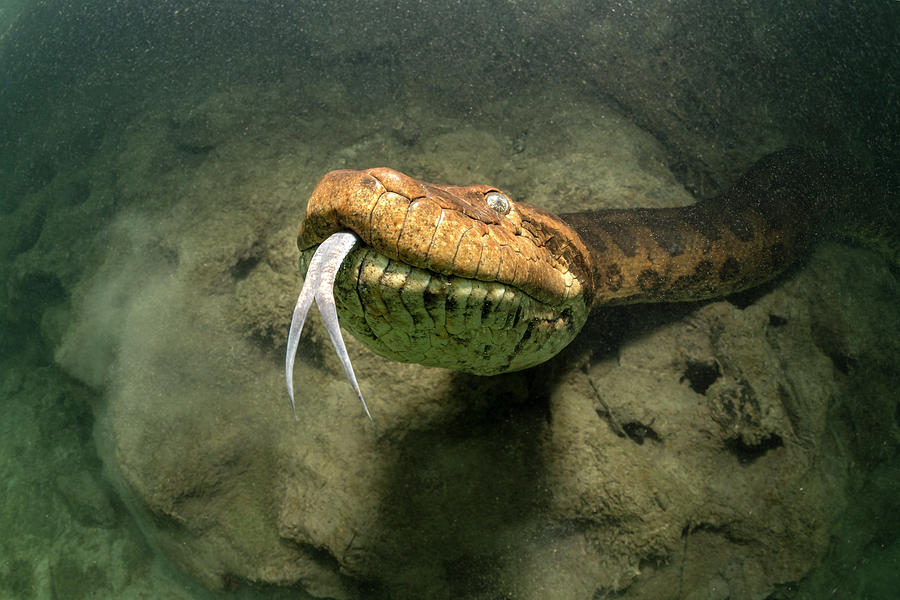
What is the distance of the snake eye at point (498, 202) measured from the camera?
5.13ft

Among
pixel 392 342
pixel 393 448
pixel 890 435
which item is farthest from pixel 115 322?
pixel 890 435

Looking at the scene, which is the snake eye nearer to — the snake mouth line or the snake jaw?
the snake mouth line

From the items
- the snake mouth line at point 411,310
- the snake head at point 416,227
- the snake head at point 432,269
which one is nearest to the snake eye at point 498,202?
the snake head at point 432,269

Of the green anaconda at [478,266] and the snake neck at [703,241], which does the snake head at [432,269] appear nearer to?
the green anaconda at [478,266]

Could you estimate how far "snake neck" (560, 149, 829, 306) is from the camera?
2.33 m

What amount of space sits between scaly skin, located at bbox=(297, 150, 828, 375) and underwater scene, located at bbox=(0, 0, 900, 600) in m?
0.01

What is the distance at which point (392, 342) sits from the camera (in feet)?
4.53

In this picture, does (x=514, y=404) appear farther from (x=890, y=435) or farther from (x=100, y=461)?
(x=100, y=461)

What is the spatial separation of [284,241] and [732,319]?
303cm

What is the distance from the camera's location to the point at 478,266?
1.11 metres

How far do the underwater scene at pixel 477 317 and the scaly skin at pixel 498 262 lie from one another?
0.04 feet

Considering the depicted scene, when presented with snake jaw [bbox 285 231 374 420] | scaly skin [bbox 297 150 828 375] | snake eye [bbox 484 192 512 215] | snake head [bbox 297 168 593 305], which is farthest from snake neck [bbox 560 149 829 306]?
snake jaw [bbox 285 231 374 420]

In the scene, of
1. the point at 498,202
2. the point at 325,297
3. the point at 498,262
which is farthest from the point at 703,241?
the point at 325,297

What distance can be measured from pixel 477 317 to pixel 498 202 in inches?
22.1
